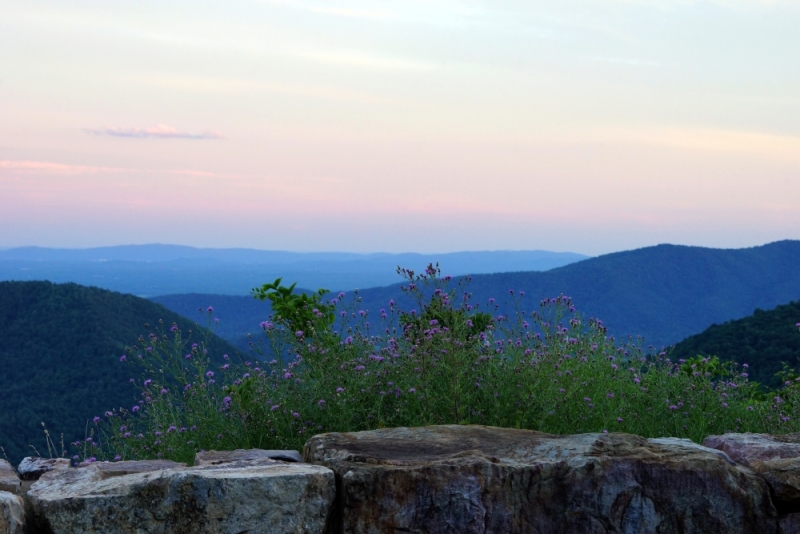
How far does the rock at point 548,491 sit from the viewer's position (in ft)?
12.7

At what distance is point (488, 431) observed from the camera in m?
4.67

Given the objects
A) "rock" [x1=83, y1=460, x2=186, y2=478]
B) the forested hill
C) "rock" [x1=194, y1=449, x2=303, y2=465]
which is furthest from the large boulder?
the forested hill

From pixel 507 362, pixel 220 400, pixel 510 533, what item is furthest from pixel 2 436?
pixel 510 533

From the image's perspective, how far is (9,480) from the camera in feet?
13.5

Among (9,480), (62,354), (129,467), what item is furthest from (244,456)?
(62,354)

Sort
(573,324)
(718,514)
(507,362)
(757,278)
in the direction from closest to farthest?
(718,514)
(507,362)
(573,324)
(757,278)

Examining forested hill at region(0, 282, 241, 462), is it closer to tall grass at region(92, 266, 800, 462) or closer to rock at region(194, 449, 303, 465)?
tall grass at region(92, 266, 800, 462)

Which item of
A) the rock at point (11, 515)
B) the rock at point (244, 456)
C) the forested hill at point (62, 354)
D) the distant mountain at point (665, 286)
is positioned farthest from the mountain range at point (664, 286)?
the rock at point (11, 515)

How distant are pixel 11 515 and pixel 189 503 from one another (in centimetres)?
77

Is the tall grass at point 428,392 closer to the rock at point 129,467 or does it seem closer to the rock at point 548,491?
the rock at point 129,467

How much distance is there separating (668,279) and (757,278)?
8.65 meters

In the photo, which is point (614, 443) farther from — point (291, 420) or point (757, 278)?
point (757, 278)

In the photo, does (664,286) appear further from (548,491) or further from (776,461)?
(548,491)

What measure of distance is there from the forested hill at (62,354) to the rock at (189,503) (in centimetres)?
2196
